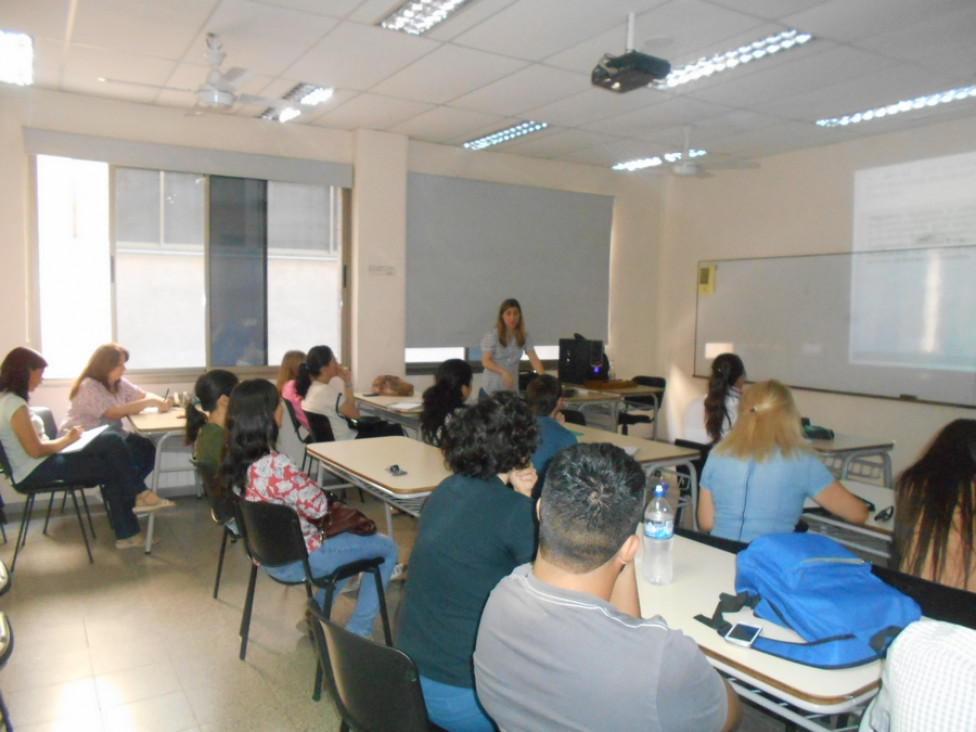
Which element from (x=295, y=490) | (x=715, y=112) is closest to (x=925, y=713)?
(x=295, y=490)

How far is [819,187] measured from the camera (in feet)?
20.9

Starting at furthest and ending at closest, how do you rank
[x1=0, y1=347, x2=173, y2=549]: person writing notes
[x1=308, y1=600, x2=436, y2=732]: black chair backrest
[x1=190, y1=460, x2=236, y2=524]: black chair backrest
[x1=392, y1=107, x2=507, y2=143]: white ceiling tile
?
1. [x1=392, y1=107, x2=507, y2=143]: white ceiling tile
2. [x1=0, y1=347, x2=173, y2=549]: person writing notes
3. [x1=190, y1=460, x2=236, y2=524]: black chair backrest
4. [x1=308, y1=600, x2=436, y2=732]: black chair backrest

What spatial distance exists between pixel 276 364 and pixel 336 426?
1589mm

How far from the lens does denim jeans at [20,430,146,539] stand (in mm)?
3953

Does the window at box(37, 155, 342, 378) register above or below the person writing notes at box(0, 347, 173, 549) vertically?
above

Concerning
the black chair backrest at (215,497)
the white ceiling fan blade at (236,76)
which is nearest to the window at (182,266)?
the white ceiling fan blade at (236,76)

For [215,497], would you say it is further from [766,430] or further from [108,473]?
[766,430]

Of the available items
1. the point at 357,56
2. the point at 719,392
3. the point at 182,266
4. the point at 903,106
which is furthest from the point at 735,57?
the point at 182,266

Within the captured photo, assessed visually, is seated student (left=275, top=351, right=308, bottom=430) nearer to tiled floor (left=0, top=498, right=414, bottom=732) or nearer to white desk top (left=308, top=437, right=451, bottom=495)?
tiled floor (left=0, top=498, right=414, bottom=732)

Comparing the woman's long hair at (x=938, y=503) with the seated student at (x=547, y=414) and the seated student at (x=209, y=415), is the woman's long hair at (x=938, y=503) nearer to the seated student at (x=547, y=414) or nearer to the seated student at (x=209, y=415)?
the seated student at (x=547, y=414)

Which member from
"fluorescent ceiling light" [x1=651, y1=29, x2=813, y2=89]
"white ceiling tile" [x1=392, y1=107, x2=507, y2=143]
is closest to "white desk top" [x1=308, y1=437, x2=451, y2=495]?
"fluorescent ceiling light" [x1=651, y1=29, x2=813, y2=89]

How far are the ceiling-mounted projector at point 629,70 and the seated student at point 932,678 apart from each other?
3080 millimetres

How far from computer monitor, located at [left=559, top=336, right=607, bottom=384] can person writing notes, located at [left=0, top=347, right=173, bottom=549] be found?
3774 mm

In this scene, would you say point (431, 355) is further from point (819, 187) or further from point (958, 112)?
point (958, 112)
